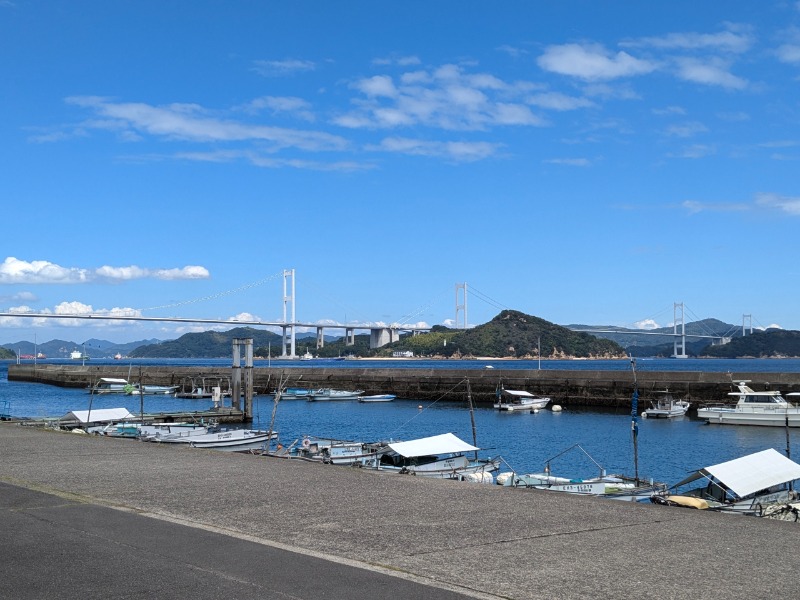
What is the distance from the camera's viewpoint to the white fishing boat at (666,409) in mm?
46875

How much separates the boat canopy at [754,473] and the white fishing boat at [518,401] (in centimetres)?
3798

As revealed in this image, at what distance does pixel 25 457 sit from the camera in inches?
496

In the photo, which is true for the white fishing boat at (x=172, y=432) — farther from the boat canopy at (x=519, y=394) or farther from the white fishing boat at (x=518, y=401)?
the boat canopy at (x=519, y=394)

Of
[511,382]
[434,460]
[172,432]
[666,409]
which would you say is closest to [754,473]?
[434,460]

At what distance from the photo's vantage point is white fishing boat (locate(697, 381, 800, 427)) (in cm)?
4138

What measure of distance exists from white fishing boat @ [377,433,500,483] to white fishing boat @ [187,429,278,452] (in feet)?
24.3

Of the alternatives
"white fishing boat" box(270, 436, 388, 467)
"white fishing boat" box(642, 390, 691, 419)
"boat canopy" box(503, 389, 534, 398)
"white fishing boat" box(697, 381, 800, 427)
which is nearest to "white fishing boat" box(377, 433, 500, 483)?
"white fishing boat" box(270, 436, 388, 467)

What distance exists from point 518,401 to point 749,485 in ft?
138

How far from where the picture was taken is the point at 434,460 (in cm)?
2152

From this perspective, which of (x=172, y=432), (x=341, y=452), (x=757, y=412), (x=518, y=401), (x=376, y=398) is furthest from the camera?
(x=376, y=398)

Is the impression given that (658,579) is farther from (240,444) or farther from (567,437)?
(567,437)

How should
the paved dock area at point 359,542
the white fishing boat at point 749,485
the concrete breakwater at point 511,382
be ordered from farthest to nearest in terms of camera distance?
the concrete breakwater at point 511,382 < the white fishing boat at point 749,485 < the paved dock area at point 359,542

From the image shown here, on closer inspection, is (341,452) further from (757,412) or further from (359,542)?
(757,412)

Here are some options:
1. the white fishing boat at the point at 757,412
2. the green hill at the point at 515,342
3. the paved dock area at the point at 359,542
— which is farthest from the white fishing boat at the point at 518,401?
the green hill at the point at 515,342
